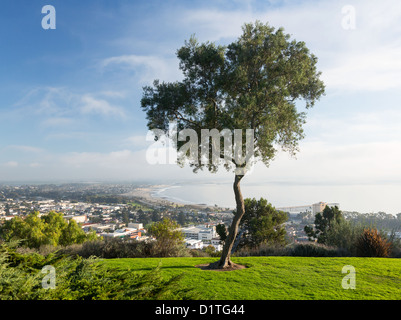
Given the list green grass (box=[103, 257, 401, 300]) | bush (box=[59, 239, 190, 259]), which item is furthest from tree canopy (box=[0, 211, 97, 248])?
green grass (box=[103, 257, 401, 300])

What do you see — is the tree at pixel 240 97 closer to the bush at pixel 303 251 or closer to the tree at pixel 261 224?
the bush at pixel 303 251

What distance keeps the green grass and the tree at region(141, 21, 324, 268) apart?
59.9 inches

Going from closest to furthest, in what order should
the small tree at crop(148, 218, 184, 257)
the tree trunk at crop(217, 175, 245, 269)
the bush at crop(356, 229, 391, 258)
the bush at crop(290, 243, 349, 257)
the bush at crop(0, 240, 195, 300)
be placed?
the bush at crop(0, 240, 195, 300)
the tree trunk at crop(217, 175, 245, 269)
the bush at crop(356, 229, 391, 258)
the bush at crop(290, 243, 349, 257)
the small tree at crop(148, 218, 184, 257)

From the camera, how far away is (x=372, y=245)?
11.9m

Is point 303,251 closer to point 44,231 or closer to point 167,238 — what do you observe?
point 167,238

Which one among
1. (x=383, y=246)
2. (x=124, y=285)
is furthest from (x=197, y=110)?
(x=383, y=246)

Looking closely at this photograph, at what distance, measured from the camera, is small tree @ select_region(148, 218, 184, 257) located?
44.5 ft

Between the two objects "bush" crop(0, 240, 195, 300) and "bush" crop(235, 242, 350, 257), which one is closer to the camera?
"bush" crop(0, 240, 195, 300)

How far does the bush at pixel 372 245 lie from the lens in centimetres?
1180

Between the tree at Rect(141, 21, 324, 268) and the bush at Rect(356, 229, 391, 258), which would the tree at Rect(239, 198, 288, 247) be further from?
the tree at Rect(141, 21, 324, 268)

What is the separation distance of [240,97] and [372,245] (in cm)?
906

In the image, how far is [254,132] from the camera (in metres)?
9.92

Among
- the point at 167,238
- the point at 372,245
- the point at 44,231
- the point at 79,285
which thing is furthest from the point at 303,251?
the point at 44,231
